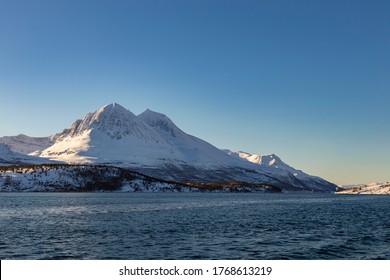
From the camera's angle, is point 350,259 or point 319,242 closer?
point 350,259

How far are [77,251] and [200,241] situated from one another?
1932 centimetres

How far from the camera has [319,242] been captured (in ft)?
231
